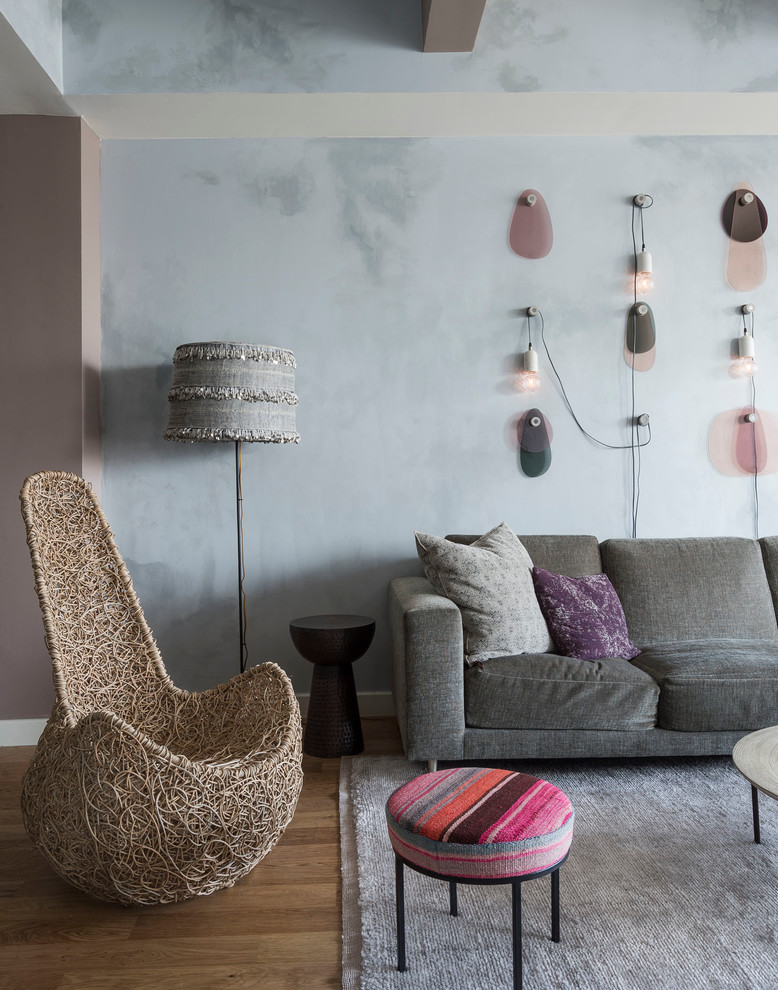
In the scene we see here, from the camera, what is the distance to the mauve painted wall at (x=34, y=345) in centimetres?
319

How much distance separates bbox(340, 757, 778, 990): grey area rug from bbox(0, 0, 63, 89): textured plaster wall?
278 centimetres

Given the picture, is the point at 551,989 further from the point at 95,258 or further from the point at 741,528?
the point at 95,258

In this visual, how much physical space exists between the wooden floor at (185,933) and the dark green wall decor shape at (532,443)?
185 centimetres

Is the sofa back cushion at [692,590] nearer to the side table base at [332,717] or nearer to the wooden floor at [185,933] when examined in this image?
the side table base at [332,717]

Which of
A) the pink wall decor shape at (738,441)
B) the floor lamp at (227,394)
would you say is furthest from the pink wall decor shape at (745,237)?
the floor lamp at (227,394)

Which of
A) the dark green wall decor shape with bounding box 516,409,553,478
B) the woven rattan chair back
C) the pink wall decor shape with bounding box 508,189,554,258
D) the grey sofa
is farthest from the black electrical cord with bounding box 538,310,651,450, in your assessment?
the woven rattan chair back

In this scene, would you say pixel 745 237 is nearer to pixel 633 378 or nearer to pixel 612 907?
pixel 633 378

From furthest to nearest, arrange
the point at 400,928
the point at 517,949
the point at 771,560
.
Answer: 1. the point at 771,560
2. the point at 400,928
3. the point at 517,949

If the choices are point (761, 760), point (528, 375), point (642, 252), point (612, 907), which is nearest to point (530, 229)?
point (642, 252)

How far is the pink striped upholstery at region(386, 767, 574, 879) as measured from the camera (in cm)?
154

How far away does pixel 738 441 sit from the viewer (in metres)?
3.58

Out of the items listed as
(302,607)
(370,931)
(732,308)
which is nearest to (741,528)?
(732,308)

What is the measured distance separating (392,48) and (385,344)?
1.15m

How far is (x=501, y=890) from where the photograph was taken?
6.59ft
